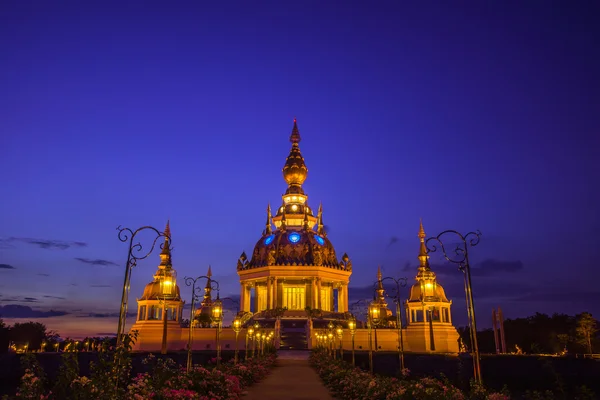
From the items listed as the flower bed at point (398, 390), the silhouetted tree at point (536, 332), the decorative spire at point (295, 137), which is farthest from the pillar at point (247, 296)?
the flower bed at point (398, 390)

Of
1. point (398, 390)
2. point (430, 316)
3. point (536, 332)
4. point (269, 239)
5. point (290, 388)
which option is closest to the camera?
point (398, 390)

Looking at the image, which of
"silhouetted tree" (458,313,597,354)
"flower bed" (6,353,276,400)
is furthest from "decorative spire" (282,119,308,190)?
"flower bed" (6,353,276,400)

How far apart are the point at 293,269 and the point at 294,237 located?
641cm

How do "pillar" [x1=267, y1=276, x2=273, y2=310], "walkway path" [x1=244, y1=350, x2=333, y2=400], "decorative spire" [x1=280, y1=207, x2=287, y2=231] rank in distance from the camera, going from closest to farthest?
1. "walkway path" [x1=244, y1=350, x2=333, y2=400]
2. "pillar" [x1=267, y1=276, x2=273, y2=310]
3. "decorative spire" [x1=280, y1=207, x2=287, y2=231]

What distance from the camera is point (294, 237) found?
80812 mm

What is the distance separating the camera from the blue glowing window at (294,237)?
80375mm

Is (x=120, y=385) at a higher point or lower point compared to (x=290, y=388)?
higher

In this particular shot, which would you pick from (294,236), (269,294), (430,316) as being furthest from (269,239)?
(430,316)

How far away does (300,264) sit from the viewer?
7675cm

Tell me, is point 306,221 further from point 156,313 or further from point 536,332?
point 536,332

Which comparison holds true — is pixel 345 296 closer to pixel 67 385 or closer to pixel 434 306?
pixel 434 306

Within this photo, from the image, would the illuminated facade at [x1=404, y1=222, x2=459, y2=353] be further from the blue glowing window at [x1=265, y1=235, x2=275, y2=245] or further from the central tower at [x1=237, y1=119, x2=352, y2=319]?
the blue glowing window at [x1=265, y1=235, x2=275, y2=245]

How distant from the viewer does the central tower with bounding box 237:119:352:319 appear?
7638cm

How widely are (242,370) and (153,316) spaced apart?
46719 millimetres
